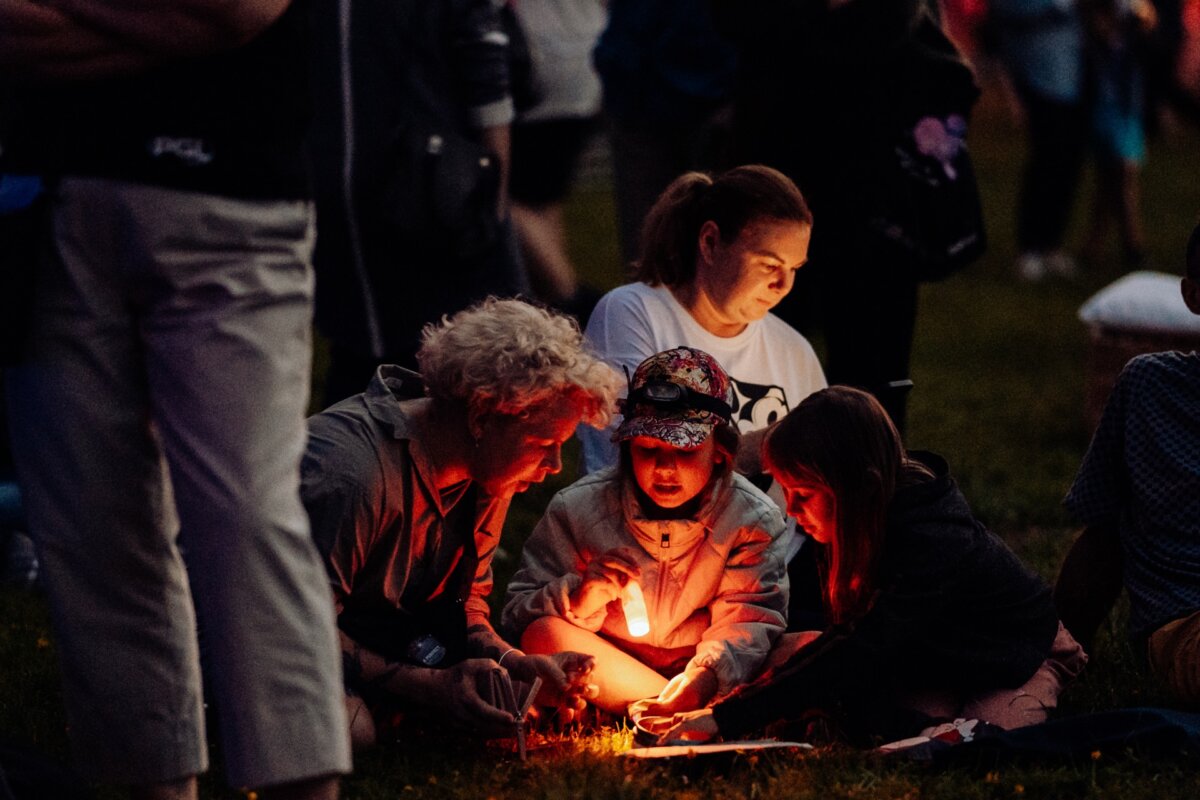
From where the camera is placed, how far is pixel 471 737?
3.58 meters

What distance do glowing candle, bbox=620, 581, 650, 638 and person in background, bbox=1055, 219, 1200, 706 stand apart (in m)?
1.01

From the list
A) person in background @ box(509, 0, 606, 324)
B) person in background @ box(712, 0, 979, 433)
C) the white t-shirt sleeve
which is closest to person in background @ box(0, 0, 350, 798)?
the white t-shirt sleeve

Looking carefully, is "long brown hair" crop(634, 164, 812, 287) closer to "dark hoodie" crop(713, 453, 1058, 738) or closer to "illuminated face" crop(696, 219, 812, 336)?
"illuminated face" crop(696, 219, 812, 336)

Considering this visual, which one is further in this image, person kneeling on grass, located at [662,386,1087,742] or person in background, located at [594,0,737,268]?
person in background, located at [594,0,737,268]

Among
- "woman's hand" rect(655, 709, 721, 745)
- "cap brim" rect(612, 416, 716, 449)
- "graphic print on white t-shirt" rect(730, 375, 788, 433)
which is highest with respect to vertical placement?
"cap brim" rect(612, 416, 716, 449)

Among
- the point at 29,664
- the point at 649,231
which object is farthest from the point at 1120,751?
the point at 29,664

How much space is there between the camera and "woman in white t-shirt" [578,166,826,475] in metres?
4.03

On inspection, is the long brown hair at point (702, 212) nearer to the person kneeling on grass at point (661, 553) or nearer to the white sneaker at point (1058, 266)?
the person kneeling on grass at point (661, 553)

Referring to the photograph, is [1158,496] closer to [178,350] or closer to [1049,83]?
[178,350]

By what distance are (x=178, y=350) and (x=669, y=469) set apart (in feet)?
4.93

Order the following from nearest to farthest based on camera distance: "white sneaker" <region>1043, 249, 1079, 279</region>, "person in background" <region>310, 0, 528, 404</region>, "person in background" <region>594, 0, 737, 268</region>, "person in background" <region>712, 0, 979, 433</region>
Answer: "person in background" <region>712, 0, 979, 433</region> → "person in background" <region>310, 0, 528, 404</region> → "person in background" <region>594, 0, 737, 268</region> → "white sneaker" <region>1043, 249, 1079, 279</region>

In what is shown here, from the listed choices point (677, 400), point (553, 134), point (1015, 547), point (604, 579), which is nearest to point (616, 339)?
point (677, 400)

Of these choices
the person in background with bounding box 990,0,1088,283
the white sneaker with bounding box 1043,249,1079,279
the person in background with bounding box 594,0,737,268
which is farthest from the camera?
the white sneaker with bounding box 1043,249,1079,279

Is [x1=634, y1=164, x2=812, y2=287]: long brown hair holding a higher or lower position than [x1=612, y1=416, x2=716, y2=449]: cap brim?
higher
